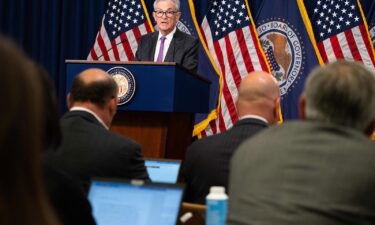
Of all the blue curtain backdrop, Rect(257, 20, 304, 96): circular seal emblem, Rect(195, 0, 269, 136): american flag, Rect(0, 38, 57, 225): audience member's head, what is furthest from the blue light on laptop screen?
the blue curtain backdrop

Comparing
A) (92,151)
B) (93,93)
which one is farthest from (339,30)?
(92,151)

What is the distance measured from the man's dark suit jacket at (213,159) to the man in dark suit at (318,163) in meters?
0.94

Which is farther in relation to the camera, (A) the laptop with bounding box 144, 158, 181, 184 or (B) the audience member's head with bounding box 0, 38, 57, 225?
(A) the laptop with bounding box 144, 158, 181, 184

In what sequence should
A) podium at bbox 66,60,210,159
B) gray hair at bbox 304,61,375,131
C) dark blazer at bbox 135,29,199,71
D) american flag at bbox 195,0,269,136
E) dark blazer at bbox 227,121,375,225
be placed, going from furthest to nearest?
american flag at bbox 195,0,269,136, dark blazer at bbox 135,29,199,71, podium at bbox 66,60,210,159, gray hair at bbox 304,61,375,131, dark blazer at bbox 227,121,375,225

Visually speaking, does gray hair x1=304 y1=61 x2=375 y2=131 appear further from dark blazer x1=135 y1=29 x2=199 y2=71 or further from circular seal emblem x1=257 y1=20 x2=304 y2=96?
circular seal emblem x1=257 y1=20 x2=304 y2=96

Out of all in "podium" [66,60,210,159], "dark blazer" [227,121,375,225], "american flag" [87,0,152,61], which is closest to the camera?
"dark blazer" [227,121,375,225]

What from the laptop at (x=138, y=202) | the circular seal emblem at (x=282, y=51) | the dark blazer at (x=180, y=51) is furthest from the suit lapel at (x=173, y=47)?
the laptop at (x=138, y=202)

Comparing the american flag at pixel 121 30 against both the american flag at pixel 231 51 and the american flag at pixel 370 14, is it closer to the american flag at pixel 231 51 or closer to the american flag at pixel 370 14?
the american flag at pixel 231 51

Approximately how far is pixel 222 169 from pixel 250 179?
1.04 m

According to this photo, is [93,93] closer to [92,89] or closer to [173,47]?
[92,89]

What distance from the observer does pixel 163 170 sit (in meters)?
3.10

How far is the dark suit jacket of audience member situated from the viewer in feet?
5.28

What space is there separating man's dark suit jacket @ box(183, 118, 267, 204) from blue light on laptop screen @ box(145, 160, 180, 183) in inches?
6.3

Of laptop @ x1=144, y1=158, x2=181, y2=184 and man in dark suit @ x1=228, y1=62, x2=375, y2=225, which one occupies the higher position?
man in dark suit @ x1=228, y1=62, x2=375, y2=225
